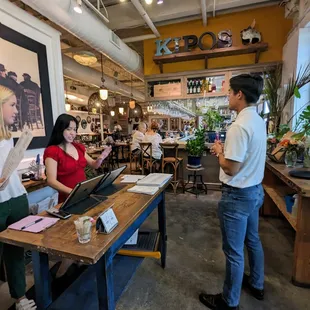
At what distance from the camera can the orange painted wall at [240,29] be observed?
4.30 meters

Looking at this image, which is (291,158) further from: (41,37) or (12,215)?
(41,37)

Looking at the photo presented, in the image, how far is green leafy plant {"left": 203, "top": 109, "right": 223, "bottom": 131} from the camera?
5.02 m

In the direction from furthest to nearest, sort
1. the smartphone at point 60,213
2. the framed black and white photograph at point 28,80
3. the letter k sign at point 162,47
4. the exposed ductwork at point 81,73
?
the exposed ductwork at point 81,73, the letter k sign at point 162,47, the framed black and white photograph at point 28,80, the smartphone at point 60,213

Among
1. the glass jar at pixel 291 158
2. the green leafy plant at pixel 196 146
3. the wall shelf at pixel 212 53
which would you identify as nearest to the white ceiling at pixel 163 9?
the wall shelf at pixel 212 53

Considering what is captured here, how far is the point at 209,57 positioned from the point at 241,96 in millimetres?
3803

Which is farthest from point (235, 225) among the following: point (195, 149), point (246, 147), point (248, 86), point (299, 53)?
point (299, 53)

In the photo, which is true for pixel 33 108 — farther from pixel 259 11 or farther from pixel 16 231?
pixel 259 11

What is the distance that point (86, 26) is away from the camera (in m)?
3.05

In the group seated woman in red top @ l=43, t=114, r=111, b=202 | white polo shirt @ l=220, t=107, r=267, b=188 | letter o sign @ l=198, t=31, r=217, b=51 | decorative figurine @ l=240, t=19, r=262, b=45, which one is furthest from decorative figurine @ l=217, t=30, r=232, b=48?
seated woman in red top @ l=43, t=114, r=111, b=202

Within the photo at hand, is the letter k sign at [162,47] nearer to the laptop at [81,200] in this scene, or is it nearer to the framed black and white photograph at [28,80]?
the framed black and white photograph at [28,80]

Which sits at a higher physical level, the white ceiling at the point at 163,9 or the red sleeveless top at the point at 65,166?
the white ceiling at the point at 163,9

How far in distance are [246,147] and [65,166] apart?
142 centimetres

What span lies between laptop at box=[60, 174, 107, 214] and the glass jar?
7.01ft

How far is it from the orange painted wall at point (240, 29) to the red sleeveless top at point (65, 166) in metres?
4.02
